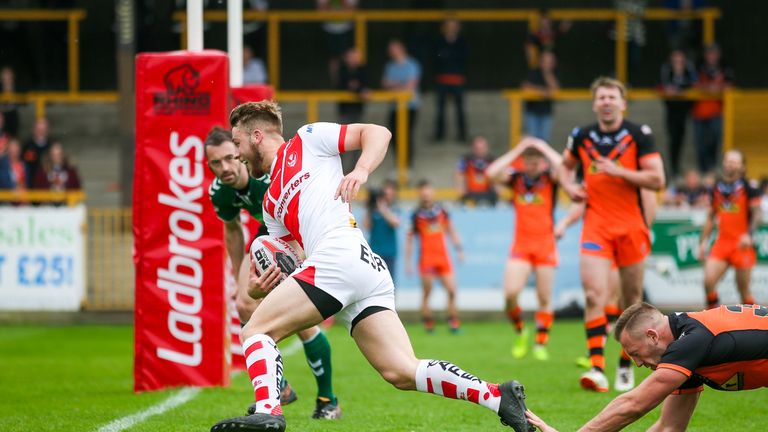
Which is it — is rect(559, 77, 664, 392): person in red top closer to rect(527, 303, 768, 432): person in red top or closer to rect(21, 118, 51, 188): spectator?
rect(527, 303, 768, 432): person in red top

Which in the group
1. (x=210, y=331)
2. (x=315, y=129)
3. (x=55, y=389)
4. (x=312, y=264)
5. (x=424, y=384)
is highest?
(x=315, y=129)

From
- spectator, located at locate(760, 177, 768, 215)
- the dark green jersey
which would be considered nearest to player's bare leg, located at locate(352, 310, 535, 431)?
the dark green jersey

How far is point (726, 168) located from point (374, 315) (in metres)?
11.0

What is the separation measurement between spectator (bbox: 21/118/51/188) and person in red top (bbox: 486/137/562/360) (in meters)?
10.3

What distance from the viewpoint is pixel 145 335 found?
10703mm

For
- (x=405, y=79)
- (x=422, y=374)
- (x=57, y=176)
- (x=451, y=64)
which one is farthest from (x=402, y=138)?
(x=422, y=374)

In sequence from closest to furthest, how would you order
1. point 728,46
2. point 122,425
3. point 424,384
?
point 424,384 < point 122,425 < point 728,46

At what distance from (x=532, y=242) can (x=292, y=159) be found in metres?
7.84

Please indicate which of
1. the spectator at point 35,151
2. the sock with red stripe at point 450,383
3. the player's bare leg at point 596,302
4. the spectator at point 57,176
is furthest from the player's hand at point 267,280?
the spectator at point 35,151

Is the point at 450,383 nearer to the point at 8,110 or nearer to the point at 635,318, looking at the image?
the point at 635,318

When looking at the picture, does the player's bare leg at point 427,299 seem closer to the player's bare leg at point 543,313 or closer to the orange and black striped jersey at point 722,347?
the player's bare leg at point 543,313

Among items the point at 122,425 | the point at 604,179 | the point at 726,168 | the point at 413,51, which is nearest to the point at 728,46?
the point at 413,51

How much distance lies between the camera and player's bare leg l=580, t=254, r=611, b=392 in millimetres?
10703

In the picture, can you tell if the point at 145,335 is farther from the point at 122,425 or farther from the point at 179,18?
the point at 179,18
